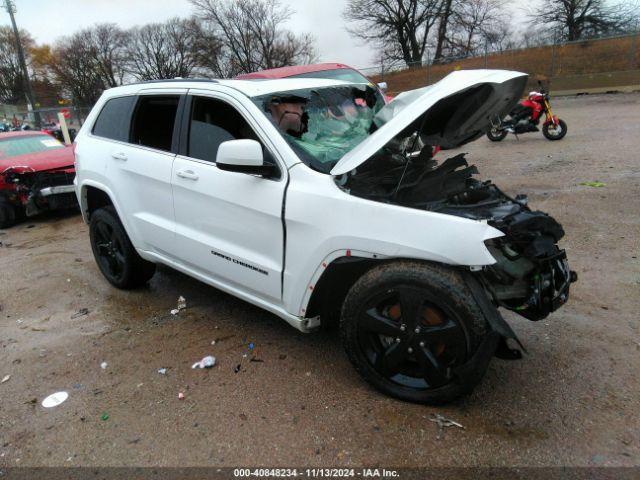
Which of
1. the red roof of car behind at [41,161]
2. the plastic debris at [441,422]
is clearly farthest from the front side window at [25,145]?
the plastic debris at [441,422]

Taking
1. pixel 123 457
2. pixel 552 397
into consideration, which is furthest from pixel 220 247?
pixel 552 397

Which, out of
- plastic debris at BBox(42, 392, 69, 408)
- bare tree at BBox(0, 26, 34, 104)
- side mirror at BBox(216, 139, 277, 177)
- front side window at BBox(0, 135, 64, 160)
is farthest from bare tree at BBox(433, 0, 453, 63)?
bare tree at BBox(0, 26, 34, 104)

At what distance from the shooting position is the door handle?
3.37m

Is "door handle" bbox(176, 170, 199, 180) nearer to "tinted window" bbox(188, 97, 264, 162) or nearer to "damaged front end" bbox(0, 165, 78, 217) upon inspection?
"tinted window" bbox(188, 97, 264, 162)

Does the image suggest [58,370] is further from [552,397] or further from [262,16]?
[262,16]

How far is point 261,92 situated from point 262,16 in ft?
160

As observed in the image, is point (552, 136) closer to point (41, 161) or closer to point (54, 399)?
point (41, 161)

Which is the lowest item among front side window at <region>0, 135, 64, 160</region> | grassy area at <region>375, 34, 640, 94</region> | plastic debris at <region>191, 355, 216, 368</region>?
plastic debris at <region>191, 355, 216, 368</region>

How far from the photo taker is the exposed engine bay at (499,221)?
8.53 ft

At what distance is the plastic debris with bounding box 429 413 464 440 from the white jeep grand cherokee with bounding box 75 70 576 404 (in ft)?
0.37

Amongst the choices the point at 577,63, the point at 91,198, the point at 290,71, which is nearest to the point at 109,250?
the point at 91,198

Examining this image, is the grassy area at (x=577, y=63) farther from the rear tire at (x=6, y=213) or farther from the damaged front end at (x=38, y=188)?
the rear tire at (x=6, y=213)

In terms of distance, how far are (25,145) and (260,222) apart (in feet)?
27.1

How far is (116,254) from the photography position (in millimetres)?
4543
